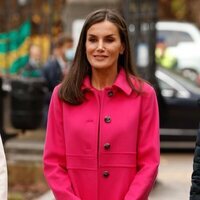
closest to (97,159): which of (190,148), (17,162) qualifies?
(17,162)

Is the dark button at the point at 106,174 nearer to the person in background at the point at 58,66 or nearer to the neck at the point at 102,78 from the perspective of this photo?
the neck at the point at 102,78

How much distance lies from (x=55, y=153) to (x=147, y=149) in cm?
48

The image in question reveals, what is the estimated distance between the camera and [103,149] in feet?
15.2

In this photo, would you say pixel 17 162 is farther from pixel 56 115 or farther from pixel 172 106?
pixel 56 115

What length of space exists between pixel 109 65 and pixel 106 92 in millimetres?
143

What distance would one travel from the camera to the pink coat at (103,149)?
4.63m

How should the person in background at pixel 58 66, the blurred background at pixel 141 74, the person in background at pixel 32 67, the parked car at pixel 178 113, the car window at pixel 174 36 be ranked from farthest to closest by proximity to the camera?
the car window at pixel 174 36 → the person in background at pixel 32 67 → the parked car at pixel 178 113 → the person in background at pixel 58 66 → the blurred background at pixel 141 74

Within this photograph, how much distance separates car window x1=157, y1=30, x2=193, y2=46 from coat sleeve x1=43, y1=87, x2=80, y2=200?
17.5 meters

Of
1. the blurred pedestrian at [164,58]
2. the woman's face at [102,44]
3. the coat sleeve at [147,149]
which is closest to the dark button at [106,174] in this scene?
the coat sleeve at [147,149]

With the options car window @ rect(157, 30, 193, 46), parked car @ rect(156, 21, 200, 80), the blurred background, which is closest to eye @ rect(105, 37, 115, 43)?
the blurred background

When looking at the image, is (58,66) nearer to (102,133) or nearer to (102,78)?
(102,78)

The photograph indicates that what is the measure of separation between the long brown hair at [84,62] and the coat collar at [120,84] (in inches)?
0.8

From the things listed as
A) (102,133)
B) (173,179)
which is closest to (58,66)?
(173,179)

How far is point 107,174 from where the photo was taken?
4648mm
